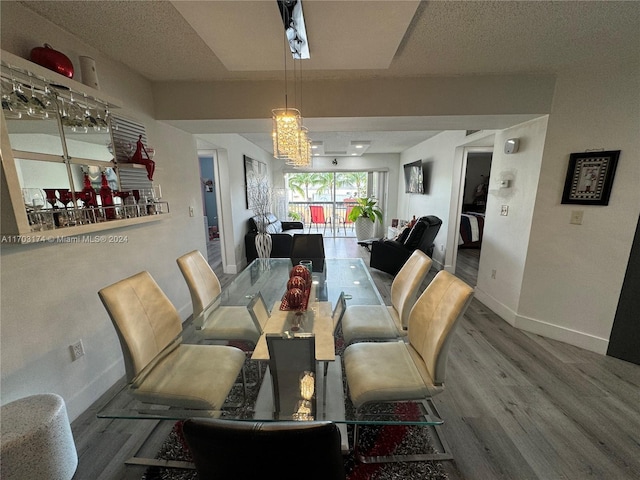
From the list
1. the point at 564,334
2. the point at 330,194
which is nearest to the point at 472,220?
the point at 330,194

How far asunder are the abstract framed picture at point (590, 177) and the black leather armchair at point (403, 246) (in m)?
1.57

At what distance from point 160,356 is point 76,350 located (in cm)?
67

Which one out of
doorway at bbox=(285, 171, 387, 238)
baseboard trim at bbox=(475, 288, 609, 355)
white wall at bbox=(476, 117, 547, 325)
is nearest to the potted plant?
doorway at bbox=(285, 171, 387, 238)

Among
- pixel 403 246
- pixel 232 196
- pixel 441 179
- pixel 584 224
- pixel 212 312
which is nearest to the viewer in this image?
pixel 212 312

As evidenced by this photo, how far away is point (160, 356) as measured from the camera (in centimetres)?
140

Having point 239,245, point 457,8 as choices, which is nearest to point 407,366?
point 457,8

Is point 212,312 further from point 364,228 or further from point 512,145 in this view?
point 364,228

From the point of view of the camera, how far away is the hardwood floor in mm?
1308

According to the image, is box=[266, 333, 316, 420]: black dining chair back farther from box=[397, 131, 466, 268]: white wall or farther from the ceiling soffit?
box=[397, 131, 466, 268]: white wall

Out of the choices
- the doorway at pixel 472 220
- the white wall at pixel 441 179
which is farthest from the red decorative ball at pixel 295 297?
the white wall at pixel 441 179

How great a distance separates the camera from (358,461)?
134cm

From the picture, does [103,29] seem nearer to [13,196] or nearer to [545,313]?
[13,196]

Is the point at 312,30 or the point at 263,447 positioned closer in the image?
the point at 263,447

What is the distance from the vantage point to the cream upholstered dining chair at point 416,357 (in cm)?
121
